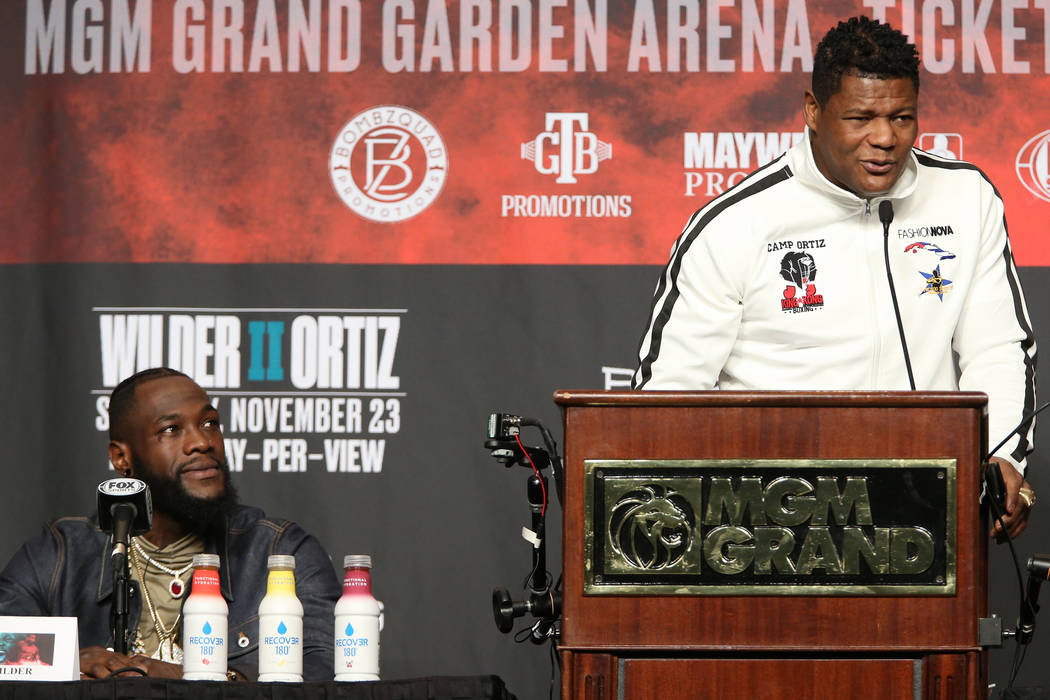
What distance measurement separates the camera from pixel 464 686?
2164 mm

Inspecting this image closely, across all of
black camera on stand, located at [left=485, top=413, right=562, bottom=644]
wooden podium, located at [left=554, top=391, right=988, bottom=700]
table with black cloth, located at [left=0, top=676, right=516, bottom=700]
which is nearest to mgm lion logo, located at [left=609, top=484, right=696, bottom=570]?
wooden podium, located at [left=554, top=391, right=988, bottom=700]

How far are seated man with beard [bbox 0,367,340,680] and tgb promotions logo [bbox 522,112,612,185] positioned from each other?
3.83 ft

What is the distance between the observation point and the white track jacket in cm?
282

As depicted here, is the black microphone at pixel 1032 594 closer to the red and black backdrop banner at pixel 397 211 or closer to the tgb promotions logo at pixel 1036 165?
the red and black backdrop banner at pixel 397 211

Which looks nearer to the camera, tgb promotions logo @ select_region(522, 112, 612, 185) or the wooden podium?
the wooden podium

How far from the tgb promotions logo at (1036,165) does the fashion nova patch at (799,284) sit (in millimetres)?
1296

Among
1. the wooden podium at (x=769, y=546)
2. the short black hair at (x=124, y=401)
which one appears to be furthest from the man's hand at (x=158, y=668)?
the short black hair at (x=124, y=401)

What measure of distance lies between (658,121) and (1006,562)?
151 cm

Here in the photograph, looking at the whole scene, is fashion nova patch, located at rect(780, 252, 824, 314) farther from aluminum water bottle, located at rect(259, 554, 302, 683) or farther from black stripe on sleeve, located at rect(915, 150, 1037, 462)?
aluminum water bottle, located at rect(259, 554, 302, 683)

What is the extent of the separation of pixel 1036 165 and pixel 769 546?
2295 mm

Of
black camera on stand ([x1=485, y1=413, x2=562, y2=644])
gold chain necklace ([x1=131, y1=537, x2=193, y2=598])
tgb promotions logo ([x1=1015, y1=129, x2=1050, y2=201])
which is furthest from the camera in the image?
tgb promotions logo ([x1=1015, y1=129, x2=1050, y2=201])

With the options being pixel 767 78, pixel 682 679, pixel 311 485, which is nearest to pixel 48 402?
pixel 311 485

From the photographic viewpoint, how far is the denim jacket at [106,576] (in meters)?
3.04

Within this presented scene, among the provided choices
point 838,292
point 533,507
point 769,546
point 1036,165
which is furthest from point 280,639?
point 1036,165
